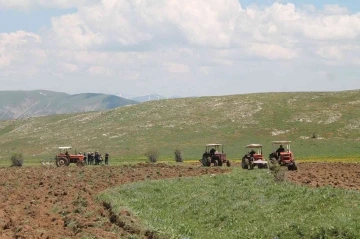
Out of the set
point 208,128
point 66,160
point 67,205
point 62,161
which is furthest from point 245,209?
point 208,128

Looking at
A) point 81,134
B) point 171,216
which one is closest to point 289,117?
point 81,134

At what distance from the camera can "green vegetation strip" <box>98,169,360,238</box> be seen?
2062cm

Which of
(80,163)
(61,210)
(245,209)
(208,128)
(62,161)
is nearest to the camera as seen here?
(245,209)

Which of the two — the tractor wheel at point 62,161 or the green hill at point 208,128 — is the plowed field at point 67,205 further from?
the green hill at point 208,128

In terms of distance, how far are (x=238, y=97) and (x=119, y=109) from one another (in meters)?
31.3

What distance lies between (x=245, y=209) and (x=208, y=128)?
307ft

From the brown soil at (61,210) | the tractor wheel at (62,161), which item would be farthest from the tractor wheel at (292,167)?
the tractor wheel at (62,161)

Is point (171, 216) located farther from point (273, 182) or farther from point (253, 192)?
point (273, 182)

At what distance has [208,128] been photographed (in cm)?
11938

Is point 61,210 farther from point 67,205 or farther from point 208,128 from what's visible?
point 208,128

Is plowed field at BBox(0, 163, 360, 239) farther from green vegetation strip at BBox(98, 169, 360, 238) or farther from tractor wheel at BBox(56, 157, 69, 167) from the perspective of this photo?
tractor wheel at BBox(56, 157, 69, 167)

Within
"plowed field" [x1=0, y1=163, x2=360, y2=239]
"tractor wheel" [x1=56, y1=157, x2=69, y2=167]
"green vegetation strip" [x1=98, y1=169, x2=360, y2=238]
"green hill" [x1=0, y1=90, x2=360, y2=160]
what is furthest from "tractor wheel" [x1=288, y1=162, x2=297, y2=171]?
"green hill" [x1=0, y1=90, x2=360, y2=160]

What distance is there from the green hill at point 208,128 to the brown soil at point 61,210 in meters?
51.2

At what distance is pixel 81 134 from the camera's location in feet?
424
